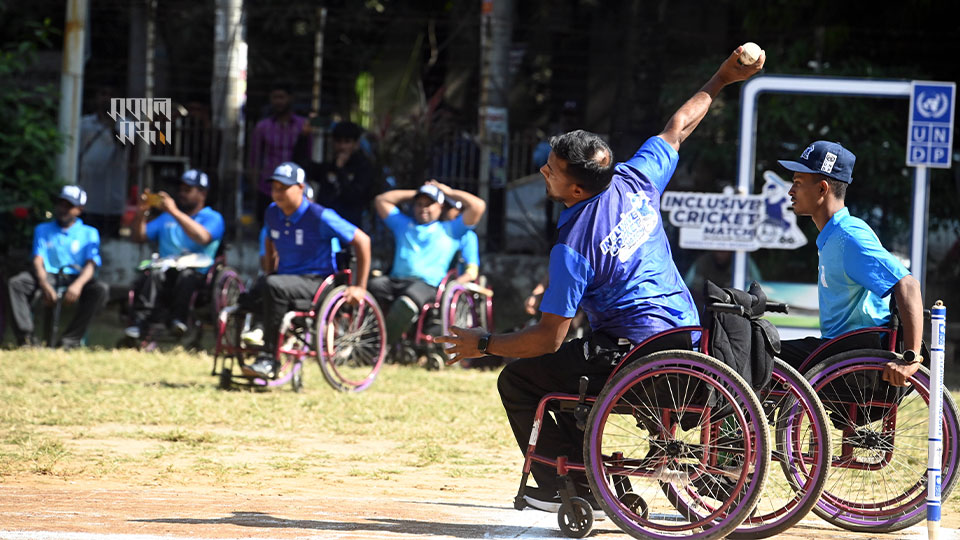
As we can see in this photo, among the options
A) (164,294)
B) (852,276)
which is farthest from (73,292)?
(852,276)

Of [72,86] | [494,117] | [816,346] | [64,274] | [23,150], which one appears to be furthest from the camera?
[494,117]

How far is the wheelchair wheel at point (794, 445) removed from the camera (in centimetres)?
495

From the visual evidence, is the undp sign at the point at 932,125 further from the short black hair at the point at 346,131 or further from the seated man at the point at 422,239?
the short black hair at the point at 346,131

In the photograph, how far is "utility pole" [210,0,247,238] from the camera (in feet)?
48.0

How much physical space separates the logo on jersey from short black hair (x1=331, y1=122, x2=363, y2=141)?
8276mm

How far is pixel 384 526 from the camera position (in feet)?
17.6

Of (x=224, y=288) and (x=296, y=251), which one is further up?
(x=296, y=251)

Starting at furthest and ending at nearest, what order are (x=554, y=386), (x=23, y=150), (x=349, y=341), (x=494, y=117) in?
(x=494, y=117), (x=23, y=150), (x=349, y=341), (x=554, y=386)

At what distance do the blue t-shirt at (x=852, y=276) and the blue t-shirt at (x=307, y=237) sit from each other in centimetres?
489

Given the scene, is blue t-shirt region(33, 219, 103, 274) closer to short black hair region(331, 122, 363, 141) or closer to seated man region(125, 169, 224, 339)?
seated man region(125, 169, 224, 339)

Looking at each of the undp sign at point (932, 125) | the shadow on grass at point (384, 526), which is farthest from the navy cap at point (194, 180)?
the shadow on grass at point (384, 526)

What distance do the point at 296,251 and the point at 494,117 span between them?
5.02 meters

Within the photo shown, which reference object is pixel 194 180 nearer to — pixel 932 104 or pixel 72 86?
pixel 72 86

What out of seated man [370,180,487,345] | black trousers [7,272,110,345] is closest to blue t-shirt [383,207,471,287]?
seated man [370,180,487,345]
